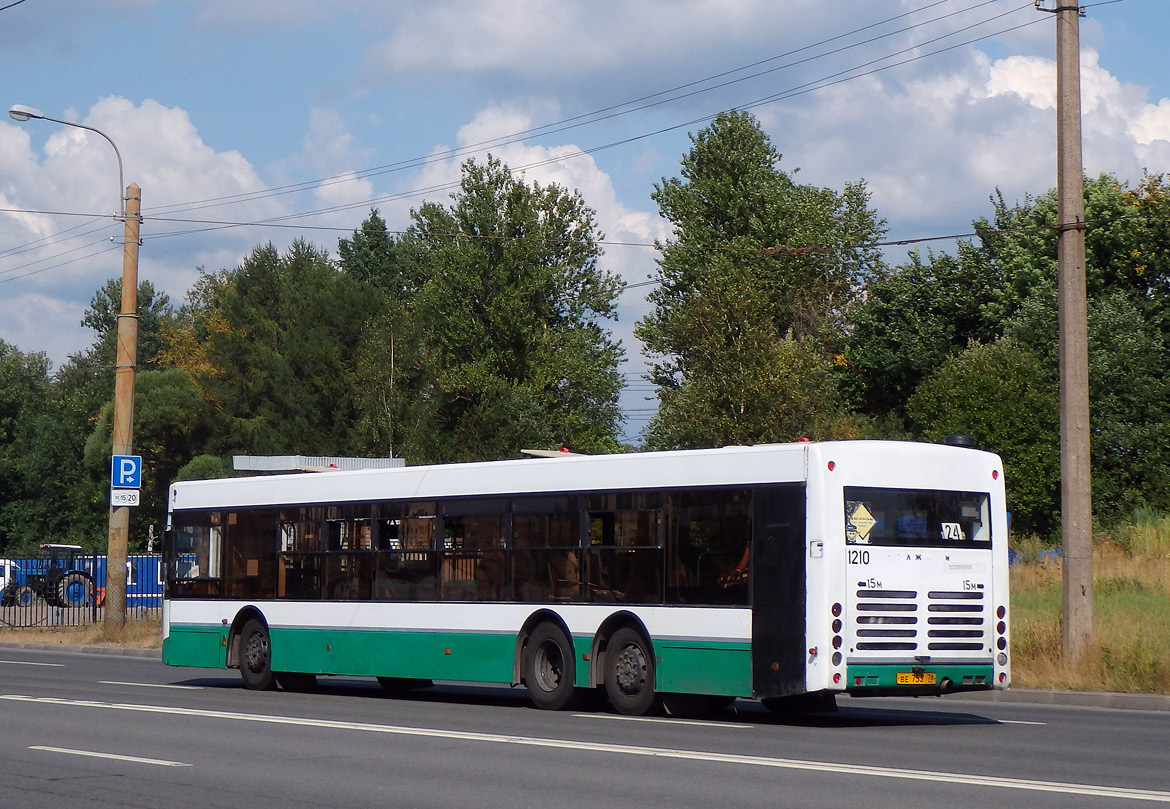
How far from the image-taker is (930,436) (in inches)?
1802

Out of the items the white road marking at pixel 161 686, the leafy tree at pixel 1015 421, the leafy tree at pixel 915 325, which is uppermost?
the leafy tree at pixel 915 325

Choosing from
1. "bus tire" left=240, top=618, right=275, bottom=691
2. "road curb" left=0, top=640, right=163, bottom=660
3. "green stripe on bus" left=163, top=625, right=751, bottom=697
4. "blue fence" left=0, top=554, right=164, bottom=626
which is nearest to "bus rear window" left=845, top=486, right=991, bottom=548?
"green stripe on bus" left=163, top=625, right=751, bottom=697

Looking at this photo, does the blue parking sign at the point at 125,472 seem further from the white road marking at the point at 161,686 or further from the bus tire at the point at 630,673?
the bus tire at the point at 630,673

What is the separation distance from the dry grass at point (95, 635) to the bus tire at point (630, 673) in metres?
17.0

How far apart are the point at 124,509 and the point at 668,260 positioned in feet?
114

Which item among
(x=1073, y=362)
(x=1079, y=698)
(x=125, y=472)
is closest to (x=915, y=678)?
(x=1079, y=698)

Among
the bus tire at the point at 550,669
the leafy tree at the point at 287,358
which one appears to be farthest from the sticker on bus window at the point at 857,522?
the leafy tree at the point at 287,358

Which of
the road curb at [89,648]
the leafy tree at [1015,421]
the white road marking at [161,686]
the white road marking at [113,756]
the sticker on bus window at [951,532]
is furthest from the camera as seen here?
the leafy tree at [1015,421]

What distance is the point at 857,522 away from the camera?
49.3 ft

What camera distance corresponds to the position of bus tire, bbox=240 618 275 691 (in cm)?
2084

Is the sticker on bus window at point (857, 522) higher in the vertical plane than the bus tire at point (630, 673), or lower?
higher

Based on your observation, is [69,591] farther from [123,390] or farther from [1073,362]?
[1073,362]

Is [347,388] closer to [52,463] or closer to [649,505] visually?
[52,463]

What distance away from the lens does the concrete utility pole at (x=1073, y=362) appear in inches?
795
